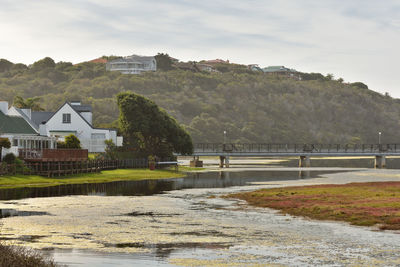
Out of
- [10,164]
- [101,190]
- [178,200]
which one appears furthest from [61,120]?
[178,200]

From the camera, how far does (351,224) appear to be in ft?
136

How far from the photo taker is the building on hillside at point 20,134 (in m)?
86.6

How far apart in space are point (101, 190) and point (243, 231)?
1383 inches

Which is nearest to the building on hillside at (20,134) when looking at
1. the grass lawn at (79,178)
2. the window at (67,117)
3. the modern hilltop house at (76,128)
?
the grass lawn at (79,178)

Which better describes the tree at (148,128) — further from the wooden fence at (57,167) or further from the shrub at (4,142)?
the shrub at (4,142)

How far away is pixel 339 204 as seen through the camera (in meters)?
51.8

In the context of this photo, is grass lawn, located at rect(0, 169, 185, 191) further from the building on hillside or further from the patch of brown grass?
the patch of brown grass

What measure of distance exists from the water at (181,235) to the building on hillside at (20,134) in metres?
32.2

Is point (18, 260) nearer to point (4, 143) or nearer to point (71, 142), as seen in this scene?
point (4, 143)

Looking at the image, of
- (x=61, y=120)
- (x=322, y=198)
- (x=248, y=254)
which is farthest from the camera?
(x=61, y=120)

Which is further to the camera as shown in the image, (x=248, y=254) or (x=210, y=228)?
(x=210, y=228)

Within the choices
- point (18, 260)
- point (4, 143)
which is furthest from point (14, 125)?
point (18, 260)

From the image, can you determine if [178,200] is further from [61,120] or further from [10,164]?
[61,120]

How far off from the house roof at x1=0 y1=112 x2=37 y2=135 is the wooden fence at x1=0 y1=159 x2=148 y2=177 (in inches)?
330
